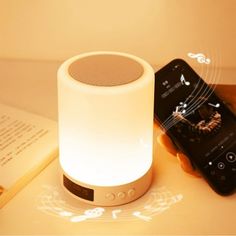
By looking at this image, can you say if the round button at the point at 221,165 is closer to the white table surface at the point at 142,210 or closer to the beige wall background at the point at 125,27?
the white table surface at the point at 142,210

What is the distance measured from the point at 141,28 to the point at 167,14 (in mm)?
53

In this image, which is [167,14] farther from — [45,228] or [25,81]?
[45,228]

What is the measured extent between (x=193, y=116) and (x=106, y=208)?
18cm

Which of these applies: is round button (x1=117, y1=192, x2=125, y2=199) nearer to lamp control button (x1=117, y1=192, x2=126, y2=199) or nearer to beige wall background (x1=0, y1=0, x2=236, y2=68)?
lamp control button (x1=117, y1=192, x2=126, y2=199)

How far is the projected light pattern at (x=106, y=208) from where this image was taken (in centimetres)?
62

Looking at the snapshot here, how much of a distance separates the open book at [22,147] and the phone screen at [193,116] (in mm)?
167

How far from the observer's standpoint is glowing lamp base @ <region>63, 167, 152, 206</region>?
620 mm

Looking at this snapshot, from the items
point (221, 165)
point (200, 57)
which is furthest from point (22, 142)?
point (200, 57)

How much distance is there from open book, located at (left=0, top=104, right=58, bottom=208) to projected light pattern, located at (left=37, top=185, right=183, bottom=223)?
0.04 metres

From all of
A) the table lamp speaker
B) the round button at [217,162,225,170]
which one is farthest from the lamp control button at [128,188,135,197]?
the round button at [217,162,225,170]

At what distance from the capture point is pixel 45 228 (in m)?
0.60

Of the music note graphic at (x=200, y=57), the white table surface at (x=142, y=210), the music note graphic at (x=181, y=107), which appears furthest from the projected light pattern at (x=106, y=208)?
the music note graphic at (x=200, y=57)

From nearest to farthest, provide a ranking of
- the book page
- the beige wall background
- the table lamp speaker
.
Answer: the table lamp speaker, the book page, the beige wall background

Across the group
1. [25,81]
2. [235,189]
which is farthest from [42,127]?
[235,189]
